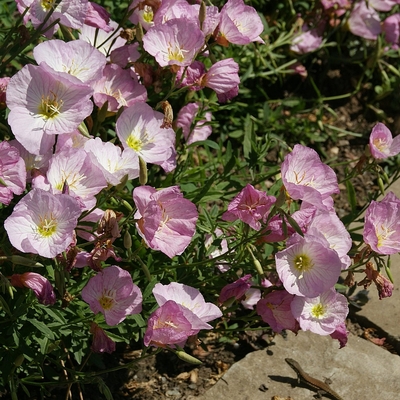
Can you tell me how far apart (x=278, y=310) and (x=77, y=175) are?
2.27 feet

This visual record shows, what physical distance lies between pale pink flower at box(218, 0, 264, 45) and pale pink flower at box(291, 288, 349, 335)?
81 centimetres

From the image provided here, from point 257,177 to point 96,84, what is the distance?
0.70 m

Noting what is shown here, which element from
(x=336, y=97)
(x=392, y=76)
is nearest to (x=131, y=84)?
Result: (x=336, y=97)

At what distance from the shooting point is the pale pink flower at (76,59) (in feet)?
6.93

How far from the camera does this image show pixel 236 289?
2293 millimetres

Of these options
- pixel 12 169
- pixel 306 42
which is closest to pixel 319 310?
pixel 12 169

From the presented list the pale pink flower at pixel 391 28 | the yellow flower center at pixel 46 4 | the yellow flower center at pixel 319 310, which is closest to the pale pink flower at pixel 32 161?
the yellow flower center at pixel 46 4

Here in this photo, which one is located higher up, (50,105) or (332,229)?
(50,105)

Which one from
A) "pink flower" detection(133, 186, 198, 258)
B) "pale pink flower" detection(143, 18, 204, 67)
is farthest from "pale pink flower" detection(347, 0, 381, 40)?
"pink flower" detection(133, 186, 198, 258)

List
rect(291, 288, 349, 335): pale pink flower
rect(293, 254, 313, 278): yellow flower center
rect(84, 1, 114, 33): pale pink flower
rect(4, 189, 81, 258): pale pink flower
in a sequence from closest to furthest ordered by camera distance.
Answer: rect(4, 189, 81, 258): pale pink flower, rect(293, 254, 313, 278): yellow flower center, rect(291, 288, 349, 335): pale pink flower, rect(84, 1, 114, 33): pale pink flower

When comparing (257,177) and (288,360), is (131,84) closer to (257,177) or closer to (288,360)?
(257,177)

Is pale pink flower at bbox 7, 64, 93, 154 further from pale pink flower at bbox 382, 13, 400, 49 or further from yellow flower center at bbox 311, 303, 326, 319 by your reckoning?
pale pink flower at bbox 382, 13, 400, 49

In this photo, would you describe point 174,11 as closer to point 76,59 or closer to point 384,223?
point 76,59

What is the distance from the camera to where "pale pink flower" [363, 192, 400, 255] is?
2225 mm
